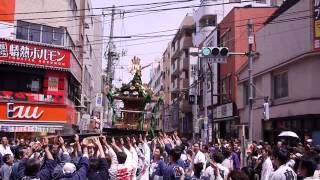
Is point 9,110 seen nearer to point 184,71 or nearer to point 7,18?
point 7,18

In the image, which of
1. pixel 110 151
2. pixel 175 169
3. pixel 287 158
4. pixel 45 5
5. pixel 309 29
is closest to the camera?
pixel 287 158

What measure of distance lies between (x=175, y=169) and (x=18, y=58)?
19.8 metres

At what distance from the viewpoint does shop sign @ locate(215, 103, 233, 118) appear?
3429 centimetres

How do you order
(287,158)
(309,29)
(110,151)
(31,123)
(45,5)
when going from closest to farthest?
(287,158) → (110,151) → (309,29) → (31,123) → (45,5)

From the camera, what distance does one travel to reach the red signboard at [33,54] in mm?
26172

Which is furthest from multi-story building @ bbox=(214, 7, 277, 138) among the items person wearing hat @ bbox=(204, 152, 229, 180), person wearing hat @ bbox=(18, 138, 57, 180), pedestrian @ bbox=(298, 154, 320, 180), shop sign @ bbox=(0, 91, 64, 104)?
pedestrian @ bbox=(298, 154, 320, 180)

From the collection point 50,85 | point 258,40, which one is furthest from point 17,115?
point 258,40

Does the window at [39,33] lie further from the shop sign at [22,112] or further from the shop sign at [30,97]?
the shop sign at [22,112]

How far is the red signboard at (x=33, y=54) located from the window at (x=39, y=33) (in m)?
1.60

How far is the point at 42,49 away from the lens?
27.6 m

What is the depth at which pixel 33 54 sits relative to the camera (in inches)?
1067

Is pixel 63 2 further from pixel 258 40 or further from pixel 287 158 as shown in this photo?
pixel 287 158

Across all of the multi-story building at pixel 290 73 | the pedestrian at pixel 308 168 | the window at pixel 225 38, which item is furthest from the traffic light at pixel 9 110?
the pedestrian at pixel 308 168

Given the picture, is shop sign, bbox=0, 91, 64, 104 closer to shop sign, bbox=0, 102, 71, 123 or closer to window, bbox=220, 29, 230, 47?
shop sign, bbox=0, 102, 71, 123
